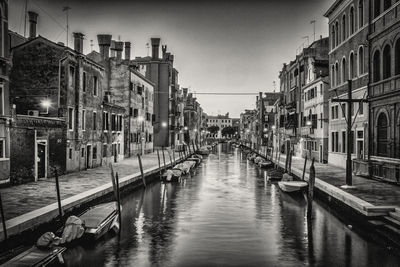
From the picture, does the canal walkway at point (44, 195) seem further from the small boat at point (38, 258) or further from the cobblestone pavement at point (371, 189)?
the cobblestone pavement at point (371, 189)

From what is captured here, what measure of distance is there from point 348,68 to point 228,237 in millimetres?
18288

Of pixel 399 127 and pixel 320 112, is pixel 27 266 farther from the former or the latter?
pixel 320 112

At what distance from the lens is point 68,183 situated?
2125 centimetres

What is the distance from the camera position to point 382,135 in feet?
74.2

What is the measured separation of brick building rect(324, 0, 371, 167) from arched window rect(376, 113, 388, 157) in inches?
55.7

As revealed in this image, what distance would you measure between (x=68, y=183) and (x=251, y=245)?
459 inches

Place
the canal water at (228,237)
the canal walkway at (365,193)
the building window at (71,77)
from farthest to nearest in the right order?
the building window at (71,77) → the canal walkway at (365,193) → the canal water at (228,237)

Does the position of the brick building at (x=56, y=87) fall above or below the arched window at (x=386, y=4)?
below

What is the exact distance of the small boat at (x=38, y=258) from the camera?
9.53 metres

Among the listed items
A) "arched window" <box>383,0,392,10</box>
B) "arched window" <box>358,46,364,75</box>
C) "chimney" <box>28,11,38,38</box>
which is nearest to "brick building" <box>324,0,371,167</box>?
"arched window" <box>358,46,364,75</box>

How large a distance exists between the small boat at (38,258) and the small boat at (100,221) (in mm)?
2098

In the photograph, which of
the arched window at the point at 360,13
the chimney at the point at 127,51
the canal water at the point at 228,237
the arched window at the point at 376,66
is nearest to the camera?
the canal water at the point at 228,237

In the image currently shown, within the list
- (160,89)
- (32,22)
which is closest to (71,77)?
(32,22)

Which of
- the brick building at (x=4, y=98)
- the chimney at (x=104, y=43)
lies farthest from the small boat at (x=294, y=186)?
the chimney at (x=104, y=43)
